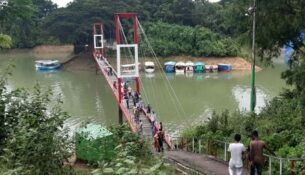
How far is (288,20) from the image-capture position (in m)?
14.4

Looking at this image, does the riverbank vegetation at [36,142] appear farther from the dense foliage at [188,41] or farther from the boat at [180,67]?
the dense foliage at [188,41]

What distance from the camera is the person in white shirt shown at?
612cm

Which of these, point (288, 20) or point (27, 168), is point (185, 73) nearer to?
point (288, 20)

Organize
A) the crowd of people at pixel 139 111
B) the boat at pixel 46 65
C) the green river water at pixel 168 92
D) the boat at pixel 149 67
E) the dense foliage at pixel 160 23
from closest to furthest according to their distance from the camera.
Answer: the crowd of people at pixel 139 111 < the green river water at pixel 168 92 < the boat at pixel 149 67 < the boat at pixel 46 65 < the dense foliage at pixel 160 23

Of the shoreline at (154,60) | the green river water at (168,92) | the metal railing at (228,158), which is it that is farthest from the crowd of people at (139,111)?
the shoreline at (154,60)

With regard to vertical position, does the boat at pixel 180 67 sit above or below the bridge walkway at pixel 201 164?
below

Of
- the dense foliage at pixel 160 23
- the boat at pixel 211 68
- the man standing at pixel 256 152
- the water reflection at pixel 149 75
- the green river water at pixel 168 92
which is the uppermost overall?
the dense foliage at pixel 160 23

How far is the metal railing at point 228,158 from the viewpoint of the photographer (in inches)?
281

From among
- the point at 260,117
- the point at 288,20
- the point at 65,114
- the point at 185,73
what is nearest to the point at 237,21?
the point at 288,20

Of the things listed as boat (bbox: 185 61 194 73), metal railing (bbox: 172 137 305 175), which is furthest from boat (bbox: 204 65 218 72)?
metal railing (bbox: 172 137 305 175)

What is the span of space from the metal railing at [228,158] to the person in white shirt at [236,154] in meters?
1.09

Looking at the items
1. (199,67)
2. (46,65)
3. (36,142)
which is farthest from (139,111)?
(46,65)

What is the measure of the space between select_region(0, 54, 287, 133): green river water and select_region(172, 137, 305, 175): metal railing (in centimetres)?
702

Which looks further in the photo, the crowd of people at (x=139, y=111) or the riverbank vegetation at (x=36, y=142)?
the crowd of people at (x=139, y=111)
